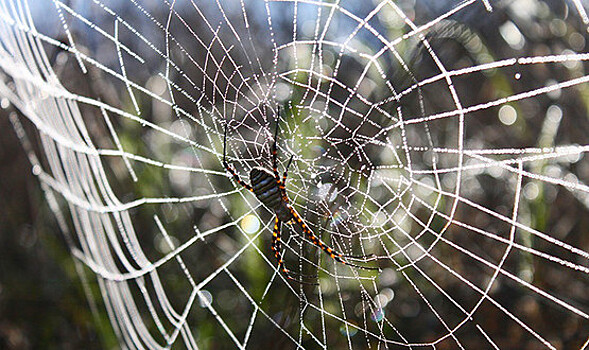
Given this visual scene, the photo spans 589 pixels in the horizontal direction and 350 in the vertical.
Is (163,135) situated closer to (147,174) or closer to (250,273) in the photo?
(147,174)

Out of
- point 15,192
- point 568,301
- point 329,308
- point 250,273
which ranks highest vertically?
point 15,192

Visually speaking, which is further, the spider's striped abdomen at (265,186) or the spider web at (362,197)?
the spider web at (362,197)

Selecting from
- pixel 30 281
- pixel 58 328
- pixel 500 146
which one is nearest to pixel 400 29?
pixel 500 146

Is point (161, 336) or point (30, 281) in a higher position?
point (30, 281)

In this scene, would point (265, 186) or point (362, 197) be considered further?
point (362, 197)

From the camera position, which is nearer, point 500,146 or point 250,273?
point 250,273

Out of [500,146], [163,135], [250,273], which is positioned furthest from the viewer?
[163,135]

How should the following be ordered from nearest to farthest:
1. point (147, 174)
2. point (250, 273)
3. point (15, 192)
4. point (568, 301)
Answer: point (568, 301)
point (250, 273)
point (147, 174)
point (15, 192)

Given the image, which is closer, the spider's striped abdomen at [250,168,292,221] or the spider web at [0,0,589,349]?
the spider's striped abdomen at [250,168,292,221]

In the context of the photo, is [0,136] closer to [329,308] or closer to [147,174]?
[147,174]
